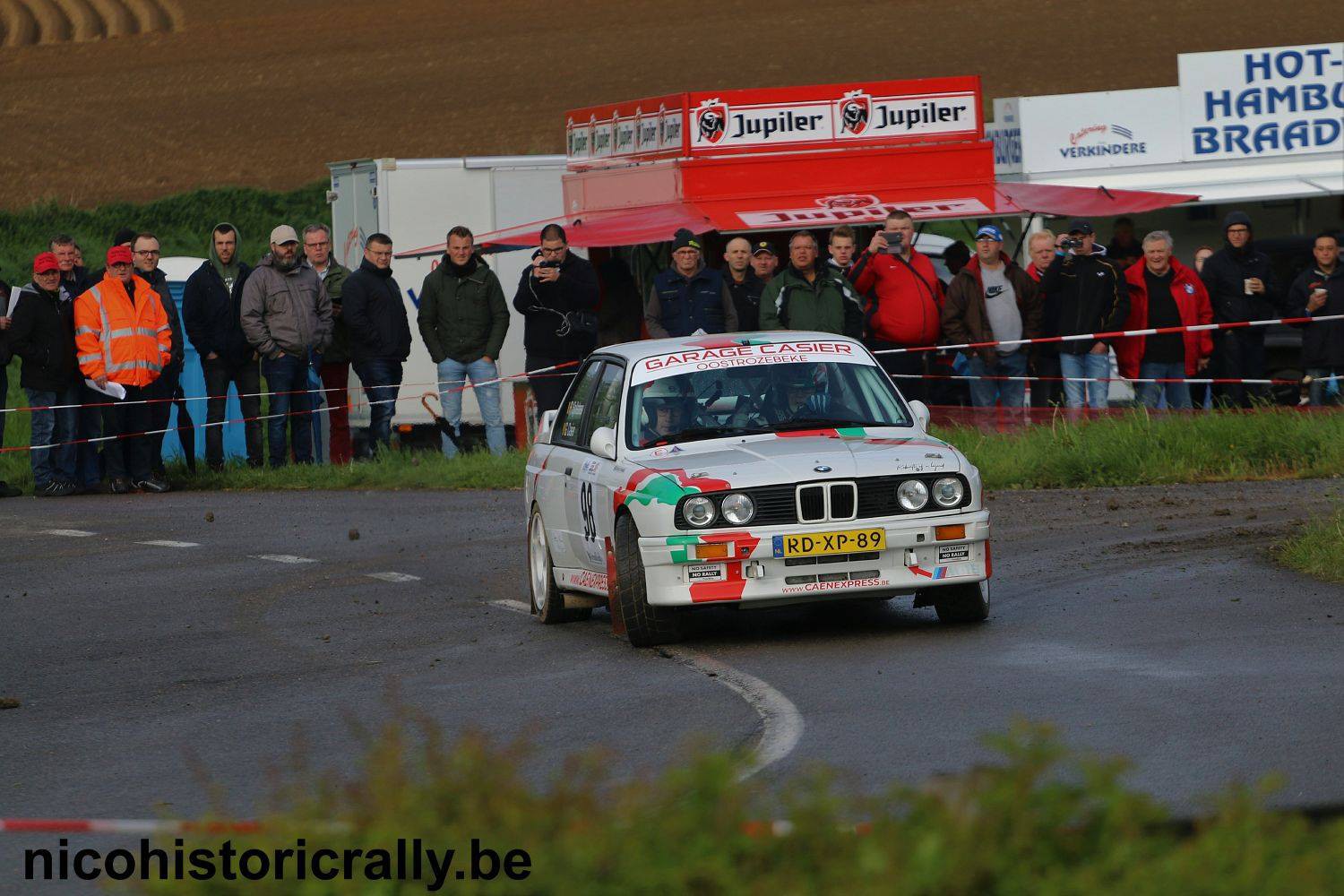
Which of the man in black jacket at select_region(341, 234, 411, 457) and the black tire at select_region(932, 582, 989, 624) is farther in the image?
the man in black jacket at select_region(341, 234, 411, 457)

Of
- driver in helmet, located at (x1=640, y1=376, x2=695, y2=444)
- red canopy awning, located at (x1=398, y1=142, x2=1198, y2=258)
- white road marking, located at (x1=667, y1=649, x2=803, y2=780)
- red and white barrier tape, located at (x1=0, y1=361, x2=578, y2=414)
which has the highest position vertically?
red canopy awning, located at (x1=398, y1=142, x2=1198, y2=258)

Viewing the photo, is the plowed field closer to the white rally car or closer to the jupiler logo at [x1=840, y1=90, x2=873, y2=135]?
the jupiler logo at [x1=840, y1=90, x2=873, y2=135]

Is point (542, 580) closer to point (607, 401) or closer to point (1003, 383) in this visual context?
point (607, 401)

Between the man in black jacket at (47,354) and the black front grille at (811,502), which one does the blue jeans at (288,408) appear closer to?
the man in black jacket at (47,354)

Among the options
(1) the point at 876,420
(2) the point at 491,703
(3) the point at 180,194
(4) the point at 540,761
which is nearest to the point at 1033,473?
(1) the point at 876,420

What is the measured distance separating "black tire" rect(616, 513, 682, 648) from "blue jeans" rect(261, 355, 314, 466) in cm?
1128

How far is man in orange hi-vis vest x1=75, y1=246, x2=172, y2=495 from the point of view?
21.0 metres

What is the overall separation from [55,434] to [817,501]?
1279 centimetres

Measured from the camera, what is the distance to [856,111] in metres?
24.8

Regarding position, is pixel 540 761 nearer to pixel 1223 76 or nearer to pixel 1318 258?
pixel 1318 258

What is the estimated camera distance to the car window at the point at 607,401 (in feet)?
40.2

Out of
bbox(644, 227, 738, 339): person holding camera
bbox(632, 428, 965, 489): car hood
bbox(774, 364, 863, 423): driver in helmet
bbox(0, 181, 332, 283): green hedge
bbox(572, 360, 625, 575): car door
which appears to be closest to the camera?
bbox(632, 428, 965, 489): car hood

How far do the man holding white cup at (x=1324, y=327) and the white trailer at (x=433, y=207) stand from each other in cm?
922

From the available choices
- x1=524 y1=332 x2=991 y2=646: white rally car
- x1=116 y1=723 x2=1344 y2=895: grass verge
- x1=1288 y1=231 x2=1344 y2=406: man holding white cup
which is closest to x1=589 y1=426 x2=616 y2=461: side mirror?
x1=524 y1=332 x2=991 y2=646: white rally car
